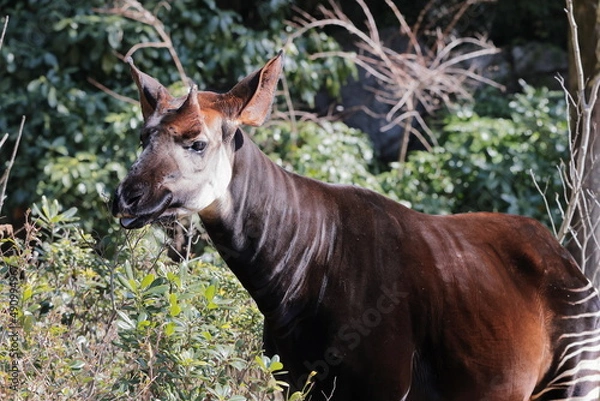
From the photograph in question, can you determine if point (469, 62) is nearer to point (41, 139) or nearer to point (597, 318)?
point (41, 139)

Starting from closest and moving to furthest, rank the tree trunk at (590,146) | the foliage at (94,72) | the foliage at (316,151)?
the tree trunk at (590,146) → the foliage at (94,72) → the foliage at (316,151)

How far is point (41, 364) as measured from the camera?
3.45 meters

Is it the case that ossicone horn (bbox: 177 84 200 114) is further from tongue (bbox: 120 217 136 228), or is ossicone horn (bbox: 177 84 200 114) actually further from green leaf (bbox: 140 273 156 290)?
green leaf (bbox: 140 273 156 290)

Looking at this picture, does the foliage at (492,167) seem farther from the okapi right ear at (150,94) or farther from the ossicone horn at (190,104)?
the ossicone horn at (190,104)

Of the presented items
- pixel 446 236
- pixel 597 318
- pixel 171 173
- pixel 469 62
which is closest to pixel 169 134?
pixel 171 173

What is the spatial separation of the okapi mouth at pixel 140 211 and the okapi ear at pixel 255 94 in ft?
1.32

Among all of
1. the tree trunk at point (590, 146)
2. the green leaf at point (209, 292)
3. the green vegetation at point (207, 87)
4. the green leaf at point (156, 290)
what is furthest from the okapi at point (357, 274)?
the green vegetation at point (207, 87)

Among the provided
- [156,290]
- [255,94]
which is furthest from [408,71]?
[156,290]

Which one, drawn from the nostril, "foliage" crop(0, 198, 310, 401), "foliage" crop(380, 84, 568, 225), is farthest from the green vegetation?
the nostril

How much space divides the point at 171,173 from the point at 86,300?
1.74 metres

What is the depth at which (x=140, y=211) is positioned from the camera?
9.71ft

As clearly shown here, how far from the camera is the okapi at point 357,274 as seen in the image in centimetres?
314

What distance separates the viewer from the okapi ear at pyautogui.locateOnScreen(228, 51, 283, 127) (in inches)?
129

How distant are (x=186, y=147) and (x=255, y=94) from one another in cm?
32
